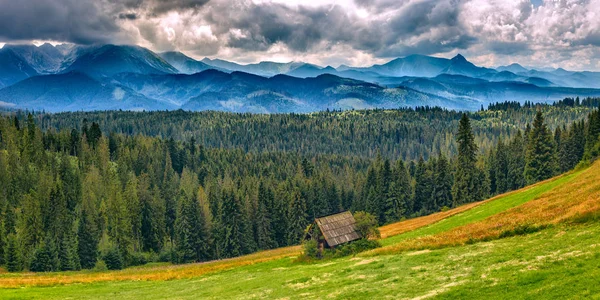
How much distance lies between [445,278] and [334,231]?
107 feet

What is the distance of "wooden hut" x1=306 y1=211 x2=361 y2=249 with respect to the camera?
188 feet

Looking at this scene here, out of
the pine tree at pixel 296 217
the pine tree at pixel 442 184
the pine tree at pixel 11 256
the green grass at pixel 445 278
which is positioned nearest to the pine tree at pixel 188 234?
the pine tree at pixel 296 217

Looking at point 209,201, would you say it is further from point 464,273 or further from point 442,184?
point 464,273

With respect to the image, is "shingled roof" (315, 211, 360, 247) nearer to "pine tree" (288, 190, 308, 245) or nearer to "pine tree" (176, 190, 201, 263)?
"pine tree" (176, 190, 201, 263)

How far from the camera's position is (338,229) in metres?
58.8

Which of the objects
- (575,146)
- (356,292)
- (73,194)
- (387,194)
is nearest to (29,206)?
(73,194)

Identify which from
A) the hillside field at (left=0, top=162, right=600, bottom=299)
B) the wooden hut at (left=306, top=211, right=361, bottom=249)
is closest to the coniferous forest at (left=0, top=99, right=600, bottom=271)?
the wooden hut at (left=306, top=211, right=361, bottom=249)

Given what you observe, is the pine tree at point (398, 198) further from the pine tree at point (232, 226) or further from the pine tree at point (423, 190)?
the pine tree at point (232, 226)

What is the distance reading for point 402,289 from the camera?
25.7 meters

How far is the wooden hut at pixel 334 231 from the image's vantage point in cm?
5744

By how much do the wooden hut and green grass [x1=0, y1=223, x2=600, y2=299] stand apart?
16.5 m

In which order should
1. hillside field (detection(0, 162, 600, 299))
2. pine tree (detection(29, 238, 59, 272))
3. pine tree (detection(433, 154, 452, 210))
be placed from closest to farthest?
hillside field (detection(0, 162, 600, 299)), pine tree (detection(29, 238, 59, 272)), pine tree (detection(433, 154, 452, 210))

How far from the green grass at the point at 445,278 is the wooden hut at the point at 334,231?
16483mm

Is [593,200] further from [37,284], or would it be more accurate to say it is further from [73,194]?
[73,194]
